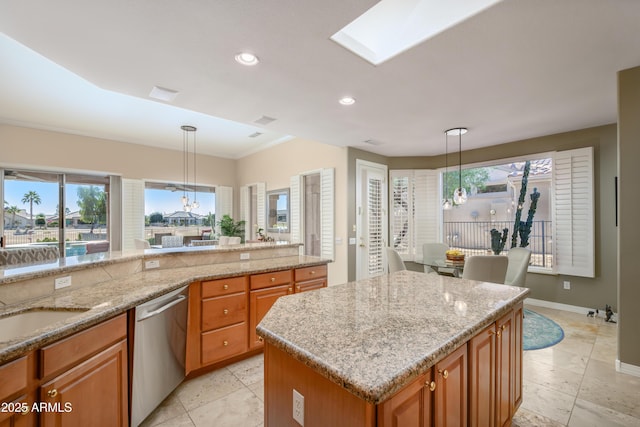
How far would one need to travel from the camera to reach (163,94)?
2709mm

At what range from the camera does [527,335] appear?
3264mm

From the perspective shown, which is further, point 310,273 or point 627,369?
point 310,273

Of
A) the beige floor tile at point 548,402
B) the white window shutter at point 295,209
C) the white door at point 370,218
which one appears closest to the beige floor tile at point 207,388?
the beige floor tile at point 548,402

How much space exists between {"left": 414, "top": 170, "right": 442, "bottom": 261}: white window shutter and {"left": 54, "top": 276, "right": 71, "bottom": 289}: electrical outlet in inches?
204

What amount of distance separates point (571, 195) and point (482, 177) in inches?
85.0

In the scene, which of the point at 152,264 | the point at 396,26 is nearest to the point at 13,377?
the point at 152,264

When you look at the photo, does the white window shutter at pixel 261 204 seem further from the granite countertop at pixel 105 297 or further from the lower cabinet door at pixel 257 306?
the lower cabinet door at pixel 257 306

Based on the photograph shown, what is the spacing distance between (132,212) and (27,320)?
4946 mm

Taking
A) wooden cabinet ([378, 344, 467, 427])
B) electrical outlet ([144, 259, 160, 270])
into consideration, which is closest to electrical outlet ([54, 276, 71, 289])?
electrical outlet ([144, 259, 160, 270])

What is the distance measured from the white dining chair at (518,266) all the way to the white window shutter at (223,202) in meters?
6.19

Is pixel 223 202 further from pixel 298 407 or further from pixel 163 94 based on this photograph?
pixel 298 407

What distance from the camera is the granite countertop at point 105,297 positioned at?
1155mm

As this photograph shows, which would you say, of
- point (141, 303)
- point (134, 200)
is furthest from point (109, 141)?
point (141, 303)

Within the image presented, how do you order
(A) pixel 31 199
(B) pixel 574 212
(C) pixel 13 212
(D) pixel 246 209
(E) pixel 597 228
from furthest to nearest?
(D) pixel 246 209 < (A) pixel 31 199 < (C) pixel 13 212 < (B) pixel 574 212 < (E) pixel 597 228
